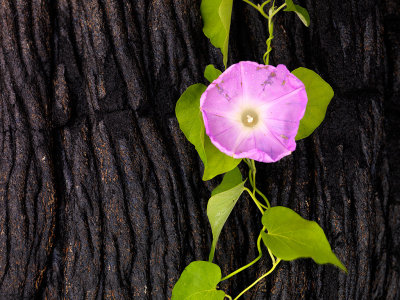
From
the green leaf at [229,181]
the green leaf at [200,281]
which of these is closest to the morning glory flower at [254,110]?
the green leaf at [229,181]

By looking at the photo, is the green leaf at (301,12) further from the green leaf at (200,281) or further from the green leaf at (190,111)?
the green leaf at (200,281)

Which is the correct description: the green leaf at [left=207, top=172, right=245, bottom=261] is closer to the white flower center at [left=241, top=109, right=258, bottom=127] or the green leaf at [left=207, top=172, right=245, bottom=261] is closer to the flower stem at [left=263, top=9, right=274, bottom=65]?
the white flower center at [left=241, top=109, right=258, bottom=127]

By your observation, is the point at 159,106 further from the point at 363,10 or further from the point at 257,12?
the point at 363,10

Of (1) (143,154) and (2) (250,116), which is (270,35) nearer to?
(2) (250,116)

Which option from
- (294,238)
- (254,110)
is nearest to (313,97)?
(254,110)

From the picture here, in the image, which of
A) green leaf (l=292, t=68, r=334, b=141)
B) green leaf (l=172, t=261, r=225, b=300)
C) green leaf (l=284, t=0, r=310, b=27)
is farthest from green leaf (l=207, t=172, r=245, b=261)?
green leaf (l=284, t=0, r=310, b=27)
